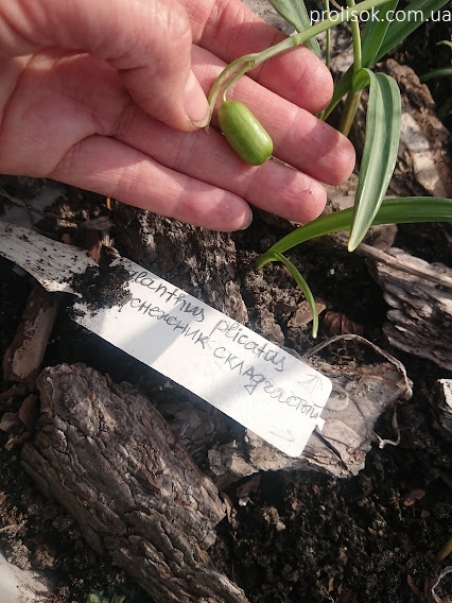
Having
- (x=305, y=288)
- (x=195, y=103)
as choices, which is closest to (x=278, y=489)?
(x=305, y=288)

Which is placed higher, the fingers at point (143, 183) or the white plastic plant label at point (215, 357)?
the fingers at point (143, 183)

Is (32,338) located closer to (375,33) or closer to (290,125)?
(290,125)

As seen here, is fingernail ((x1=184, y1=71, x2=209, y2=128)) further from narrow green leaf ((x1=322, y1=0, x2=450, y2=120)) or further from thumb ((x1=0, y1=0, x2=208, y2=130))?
narrow green leaf ((x1=322, y1=0, x2=450, y2=120))

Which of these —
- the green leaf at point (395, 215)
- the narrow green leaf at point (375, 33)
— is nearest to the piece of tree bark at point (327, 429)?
the green leaf at point (395, 215)

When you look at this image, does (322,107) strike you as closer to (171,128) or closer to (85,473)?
(171,128)

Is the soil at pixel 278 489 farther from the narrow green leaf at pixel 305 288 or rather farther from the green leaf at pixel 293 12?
the green leaf at pixel 293 12
